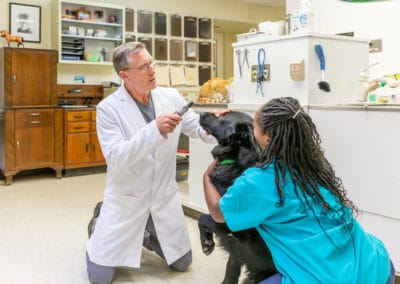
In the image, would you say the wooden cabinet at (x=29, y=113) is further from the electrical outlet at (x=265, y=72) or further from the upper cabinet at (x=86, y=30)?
the electrical outlet at (x=265, y=72)

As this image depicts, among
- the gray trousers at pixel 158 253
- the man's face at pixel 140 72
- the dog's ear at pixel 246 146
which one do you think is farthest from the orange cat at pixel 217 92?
the dog's ear at pixel 246 146

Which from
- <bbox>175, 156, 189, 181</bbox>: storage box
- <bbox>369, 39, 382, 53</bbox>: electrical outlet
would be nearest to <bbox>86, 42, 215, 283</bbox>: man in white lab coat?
<bbox>175, 156, 189, 181</bbox>: storage box

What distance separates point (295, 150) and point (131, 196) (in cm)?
117

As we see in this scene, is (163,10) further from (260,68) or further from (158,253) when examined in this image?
(158,253)

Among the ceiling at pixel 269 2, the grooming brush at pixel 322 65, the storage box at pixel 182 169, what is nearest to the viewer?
the grooming brush at pixel 322 65

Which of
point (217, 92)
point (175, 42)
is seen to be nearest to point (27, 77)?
point (175, 42)

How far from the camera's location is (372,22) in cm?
422

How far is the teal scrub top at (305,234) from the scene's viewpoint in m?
1.22

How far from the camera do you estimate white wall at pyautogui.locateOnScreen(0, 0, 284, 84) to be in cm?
548

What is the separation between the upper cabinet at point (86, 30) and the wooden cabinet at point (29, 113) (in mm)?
480

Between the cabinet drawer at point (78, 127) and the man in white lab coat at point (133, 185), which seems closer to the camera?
the man in white lab coat at point (133, 185)

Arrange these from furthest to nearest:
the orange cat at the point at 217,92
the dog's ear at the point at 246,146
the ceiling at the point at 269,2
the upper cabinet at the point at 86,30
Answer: the ceiling at the point at 269,2 → the upper cabinet at the point at 86,30 → the orange cat at the point at 217,92 → the dog's ear at the point at 246,146

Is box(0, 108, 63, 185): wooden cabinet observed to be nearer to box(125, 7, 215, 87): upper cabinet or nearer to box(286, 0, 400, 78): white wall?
box(125, 7, 215, 87): upper cabinet

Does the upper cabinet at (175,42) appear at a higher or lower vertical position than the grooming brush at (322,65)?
higher
